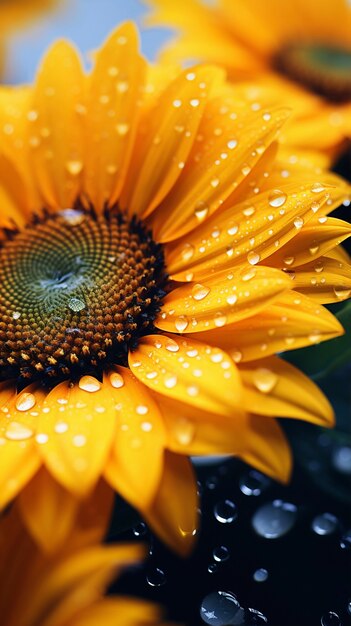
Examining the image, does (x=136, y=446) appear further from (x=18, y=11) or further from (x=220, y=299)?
(x=18, y=11)

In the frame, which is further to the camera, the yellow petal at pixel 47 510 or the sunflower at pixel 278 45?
the sunflower at pixel 278 45

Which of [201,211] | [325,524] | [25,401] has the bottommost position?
[325,524]

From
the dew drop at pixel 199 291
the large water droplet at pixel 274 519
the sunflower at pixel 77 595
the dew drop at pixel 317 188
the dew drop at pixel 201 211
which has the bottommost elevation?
the large water droplet at pixel 274 519

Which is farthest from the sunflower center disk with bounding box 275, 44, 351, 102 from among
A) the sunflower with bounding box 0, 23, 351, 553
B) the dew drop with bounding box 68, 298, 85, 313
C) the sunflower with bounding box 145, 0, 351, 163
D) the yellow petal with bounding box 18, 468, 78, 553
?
the yellow petal with bounding box 18, 468, 78, 553

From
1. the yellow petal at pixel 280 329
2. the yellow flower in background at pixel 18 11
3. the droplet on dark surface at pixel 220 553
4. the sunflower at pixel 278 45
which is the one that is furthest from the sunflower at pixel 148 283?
the yellow flower in background at pixel 18 11

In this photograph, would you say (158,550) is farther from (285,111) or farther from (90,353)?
(285,111)

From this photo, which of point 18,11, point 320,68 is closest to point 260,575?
point 320,68

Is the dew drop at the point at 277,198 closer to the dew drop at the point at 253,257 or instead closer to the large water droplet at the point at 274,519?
the dew drop at the point at 253,257

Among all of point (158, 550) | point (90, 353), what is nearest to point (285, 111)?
point (90, 353)
